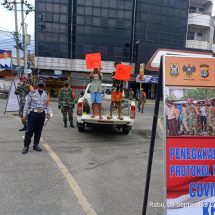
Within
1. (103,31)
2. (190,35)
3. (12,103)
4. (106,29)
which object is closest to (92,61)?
(12,103)

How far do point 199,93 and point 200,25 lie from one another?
1620 inches

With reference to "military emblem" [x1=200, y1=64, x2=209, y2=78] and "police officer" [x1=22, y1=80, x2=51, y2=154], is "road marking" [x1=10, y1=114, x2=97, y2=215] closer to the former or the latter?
"police officer" [x1=22, y1=80, x2=51, y2=154]

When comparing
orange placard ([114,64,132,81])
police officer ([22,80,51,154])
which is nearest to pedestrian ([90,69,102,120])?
orange placard ([114,64,132,81])

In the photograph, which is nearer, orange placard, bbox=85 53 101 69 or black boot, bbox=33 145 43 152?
black boot, bbox=33 145 43 152

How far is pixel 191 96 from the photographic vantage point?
3.05 meters

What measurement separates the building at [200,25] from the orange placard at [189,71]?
39.6 meters

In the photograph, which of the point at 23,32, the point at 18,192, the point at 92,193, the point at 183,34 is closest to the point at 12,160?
the point at 18,192

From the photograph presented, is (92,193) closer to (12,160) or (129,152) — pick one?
(12,160)

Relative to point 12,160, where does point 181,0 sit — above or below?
above

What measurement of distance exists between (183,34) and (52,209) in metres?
38.9

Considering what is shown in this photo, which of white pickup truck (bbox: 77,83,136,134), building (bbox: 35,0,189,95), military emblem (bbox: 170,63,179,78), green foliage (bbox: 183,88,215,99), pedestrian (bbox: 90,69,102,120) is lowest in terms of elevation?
white pickup truck (bbox: 77,83,136,134)

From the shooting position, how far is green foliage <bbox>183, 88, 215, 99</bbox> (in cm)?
304

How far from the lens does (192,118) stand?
306 cm

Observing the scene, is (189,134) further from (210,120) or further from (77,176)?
(77,176)
